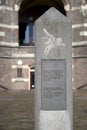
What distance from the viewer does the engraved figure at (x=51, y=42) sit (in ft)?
28.9

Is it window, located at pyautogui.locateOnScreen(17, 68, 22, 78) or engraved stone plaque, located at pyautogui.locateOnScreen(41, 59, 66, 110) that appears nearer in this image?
engraved stone plaque, located at pyautogui.locateOnScreen(41, 59, 66, 110)

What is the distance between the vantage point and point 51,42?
348 inches

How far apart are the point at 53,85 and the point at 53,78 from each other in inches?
5.7

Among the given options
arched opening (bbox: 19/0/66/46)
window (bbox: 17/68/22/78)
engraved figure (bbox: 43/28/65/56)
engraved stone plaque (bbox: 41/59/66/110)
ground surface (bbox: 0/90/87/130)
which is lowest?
ground surface (bbox: 0/90/87/130)

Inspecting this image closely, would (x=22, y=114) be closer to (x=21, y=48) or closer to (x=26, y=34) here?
(x=21, y=48)

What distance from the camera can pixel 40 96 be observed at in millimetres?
8805

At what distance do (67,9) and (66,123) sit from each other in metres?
22.5

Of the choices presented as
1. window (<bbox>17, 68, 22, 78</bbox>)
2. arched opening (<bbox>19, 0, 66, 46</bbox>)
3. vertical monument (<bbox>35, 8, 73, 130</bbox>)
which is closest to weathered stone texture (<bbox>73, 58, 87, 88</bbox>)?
window (<bbox>17, 68, 22, 78</bbox>)

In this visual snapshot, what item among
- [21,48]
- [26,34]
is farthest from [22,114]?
[26,34]

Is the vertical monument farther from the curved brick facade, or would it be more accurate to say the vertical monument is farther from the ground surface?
the curved brick facade

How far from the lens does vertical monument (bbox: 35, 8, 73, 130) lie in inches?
346

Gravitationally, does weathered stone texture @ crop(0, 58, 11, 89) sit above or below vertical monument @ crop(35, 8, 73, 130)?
below

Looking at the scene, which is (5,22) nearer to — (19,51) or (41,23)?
(19,51)

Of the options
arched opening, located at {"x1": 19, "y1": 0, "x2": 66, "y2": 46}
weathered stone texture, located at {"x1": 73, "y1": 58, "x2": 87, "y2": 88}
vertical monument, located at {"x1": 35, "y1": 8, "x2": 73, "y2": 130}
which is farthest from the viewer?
arched opening, located at {"x1": 19, "y1": 0, "x2": 66, "y2": 46}
